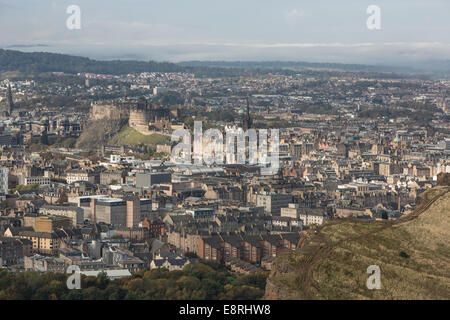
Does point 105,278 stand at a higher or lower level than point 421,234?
lower

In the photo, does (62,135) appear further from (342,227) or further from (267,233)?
(342,227)

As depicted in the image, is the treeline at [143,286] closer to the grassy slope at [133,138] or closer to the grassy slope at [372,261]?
the grassy slope at [372,261]

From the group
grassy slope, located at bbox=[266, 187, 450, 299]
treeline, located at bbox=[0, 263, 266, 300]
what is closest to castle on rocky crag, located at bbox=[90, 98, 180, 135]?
treeline, located at bbox=[0, 263, 266, 300]

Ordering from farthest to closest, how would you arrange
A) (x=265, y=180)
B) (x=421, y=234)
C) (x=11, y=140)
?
(x=11, y=140), (x=265, y=180), (x=421, y=234)

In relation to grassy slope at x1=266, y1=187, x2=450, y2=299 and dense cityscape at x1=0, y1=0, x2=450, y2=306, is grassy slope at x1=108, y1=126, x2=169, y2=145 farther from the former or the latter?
grassy slope at x1=266, y1=187, x2=450, y2=299

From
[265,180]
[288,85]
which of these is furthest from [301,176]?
[288,85]

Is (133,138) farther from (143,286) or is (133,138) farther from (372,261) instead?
(372,261)
